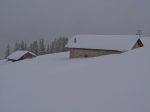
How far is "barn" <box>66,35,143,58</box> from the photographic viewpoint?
3286 centimetres

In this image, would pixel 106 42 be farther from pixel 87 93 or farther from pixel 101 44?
pixel 87 93

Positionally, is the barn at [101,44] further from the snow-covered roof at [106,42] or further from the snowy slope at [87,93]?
the snowy slope at [87,93]

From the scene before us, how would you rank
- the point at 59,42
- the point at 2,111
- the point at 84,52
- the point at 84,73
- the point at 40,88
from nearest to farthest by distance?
the point at 2,111
the point at 40,88
the point at 84,73
the point at 84,52
the point at 59,42

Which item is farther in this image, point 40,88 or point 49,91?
point 40,88

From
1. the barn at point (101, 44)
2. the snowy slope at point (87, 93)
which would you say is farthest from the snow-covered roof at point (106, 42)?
the snowy slope at point (87, 93)

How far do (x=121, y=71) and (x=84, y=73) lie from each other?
3073 mm

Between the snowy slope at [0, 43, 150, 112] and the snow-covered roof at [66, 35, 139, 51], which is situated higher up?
the snow-covered roof at [66, 35, 139, 51]

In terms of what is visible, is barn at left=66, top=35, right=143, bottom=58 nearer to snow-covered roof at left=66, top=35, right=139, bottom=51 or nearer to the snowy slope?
snow-covered roof at left=66, top=35, right=139, bottom=51

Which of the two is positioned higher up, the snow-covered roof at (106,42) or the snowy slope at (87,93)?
the snow-covered roof at (106,42)

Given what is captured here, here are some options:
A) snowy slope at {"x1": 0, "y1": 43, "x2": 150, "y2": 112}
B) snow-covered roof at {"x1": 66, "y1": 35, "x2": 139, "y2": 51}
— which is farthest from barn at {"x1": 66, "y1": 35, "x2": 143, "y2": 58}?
snowy slope at {"x1": 0, "y1": 43, "x2": 150, "y2": 112}

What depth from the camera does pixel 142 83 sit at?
430 inches

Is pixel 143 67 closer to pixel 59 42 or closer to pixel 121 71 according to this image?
pixel 121 71

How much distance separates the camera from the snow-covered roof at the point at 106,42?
3280 centimetres

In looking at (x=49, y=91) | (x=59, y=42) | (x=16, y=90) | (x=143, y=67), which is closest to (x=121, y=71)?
(x=143, y=67)
